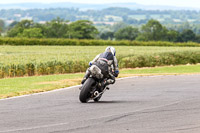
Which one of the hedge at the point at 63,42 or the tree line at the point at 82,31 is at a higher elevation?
the hedge at the point at 63,42

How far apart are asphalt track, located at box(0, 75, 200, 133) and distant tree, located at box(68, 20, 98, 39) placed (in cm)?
13278

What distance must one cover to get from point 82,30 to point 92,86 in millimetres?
141058

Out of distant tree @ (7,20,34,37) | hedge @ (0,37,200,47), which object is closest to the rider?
hedge @ (0,37,200,47)

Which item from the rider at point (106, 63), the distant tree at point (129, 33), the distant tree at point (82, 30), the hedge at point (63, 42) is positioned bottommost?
the distant tree at point (129, 33)

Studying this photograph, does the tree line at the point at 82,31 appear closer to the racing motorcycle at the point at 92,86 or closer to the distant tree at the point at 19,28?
the distant tree at the point at 19,28

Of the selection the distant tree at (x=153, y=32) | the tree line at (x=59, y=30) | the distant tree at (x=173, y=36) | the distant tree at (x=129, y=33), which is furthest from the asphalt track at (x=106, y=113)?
the distant tree at (x=129, y=33)

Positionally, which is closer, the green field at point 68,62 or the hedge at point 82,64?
the hedge at point 82,64

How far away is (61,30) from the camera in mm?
154000

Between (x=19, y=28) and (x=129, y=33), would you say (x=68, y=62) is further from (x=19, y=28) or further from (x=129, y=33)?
(x=129, y=33)

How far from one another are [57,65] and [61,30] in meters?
123

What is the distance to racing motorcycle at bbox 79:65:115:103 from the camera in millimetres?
13445

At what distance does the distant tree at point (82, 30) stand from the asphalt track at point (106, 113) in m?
133

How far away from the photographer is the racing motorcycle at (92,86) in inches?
529

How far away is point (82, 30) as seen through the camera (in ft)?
506
